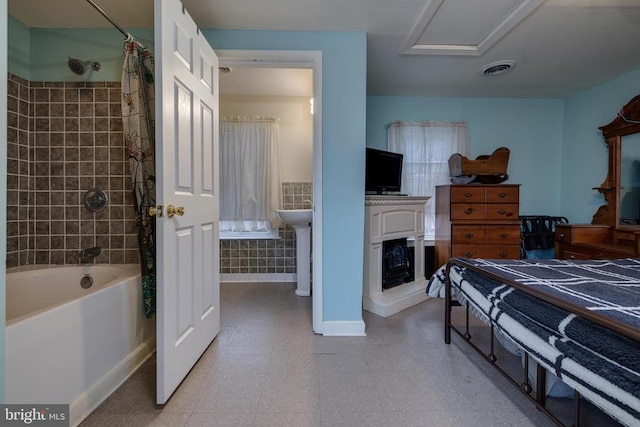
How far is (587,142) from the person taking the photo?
309 centimetres

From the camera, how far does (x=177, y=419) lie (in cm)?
127

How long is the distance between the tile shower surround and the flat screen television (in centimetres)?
200

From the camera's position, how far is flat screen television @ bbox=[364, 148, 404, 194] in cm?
262

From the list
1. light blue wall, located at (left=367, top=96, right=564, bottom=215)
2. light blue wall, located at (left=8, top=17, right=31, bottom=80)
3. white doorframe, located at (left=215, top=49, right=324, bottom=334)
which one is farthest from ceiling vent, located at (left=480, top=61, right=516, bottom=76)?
light blue wall, located at (left=8, top=17, right=31, bottom=80)

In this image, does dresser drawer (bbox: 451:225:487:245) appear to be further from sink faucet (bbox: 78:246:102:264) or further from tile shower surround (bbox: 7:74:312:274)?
sink faucet (bbox: 78:246:102:264)

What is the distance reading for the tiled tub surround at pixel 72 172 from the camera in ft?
6.48

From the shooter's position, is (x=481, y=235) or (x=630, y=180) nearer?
(x=630, y=180)

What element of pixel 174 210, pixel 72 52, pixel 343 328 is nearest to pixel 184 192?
pixel 174 210

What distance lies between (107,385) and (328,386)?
→ 118 centimetres

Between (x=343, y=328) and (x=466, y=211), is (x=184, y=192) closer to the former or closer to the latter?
(x=343, y=328)

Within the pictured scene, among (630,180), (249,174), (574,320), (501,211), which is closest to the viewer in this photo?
(574,320)

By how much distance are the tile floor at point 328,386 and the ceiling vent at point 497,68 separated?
2.43 metres

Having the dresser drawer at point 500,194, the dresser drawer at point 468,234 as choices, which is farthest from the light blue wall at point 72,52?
the dresser drawer at point 500,194

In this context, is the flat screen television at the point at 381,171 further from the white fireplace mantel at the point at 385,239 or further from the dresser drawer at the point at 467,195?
the dresser drawer at the point at 467,195
